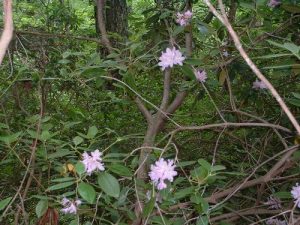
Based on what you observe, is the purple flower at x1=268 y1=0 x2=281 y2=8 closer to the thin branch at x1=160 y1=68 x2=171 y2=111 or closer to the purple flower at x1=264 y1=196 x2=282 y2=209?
the thin branch at x1=160 y1=68 x2=171 y2=111

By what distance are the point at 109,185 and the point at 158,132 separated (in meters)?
0.61

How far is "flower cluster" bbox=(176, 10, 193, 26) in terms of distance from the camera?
6.37 feet

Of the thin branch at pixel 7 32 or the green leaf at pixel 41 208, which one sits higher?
the thin branch at pixel 7 32

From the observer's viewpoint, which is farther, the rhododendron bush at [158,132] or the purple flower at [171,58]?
the purple flower at [171,58]

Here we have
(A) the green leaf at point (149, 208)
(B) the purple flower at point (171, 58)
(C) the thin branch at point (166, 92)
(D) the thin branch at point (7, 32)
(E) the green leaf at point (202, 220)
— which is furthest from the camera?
(C) the thin branch at point (166, 92)

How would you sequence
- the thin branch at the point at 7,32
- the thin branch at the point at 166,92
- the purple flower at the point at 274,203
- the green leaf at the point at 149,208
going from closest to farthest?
the thin branch at the point at 7,32, the green leaf at the point at 149,208, the purple flower at the point at 274,203, the thin branch at the point at 166,92

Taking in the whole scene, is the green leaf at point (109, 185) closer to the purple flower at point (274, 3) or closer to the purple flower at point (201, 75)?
the purple flower at point (201, 75)

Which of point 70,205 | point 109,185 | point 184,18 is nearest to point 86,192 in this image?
point 109,185

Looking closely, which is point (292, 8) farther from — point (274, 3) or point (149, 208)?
point (149, 208)

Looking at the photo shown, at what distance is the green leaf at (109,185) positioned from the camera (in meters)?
1.27

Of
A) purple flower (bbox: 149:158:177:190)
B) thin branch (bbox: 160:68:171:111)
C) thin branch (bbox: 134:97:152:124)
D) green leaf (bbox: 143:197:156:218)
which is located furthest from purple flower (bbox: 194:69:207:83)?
green leaf (bbox: 143:197:156:218)

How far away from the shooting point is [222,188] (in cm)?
161

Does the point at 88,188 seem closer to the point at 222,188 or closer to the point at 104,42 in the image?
the point at 222,188

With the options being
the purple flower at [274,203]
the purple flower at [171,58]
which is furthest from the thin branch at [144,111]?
the purple flower at [274,203]
